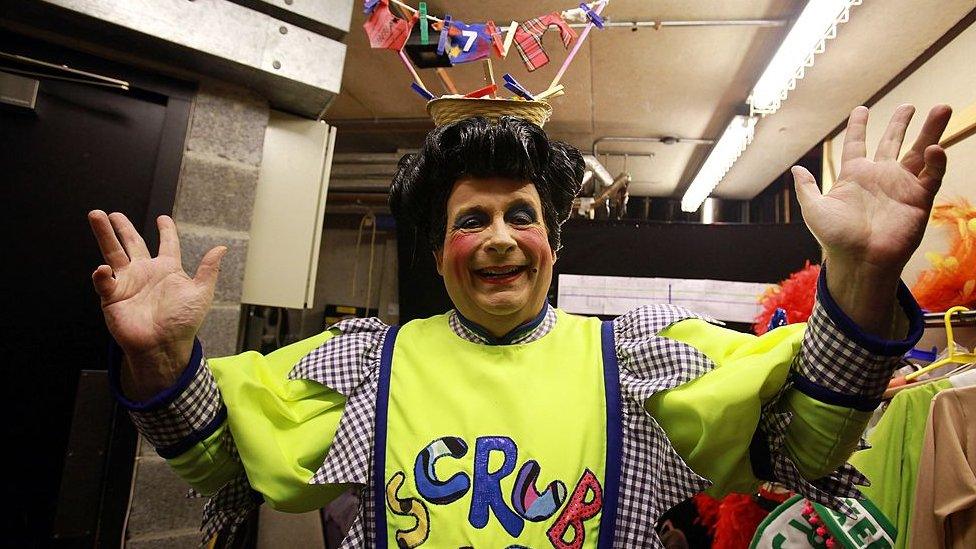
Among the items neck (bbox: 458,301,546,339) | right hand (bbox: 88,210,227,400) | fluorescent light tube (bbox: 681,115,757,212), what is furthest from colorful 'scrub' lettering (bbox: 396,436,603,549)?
fluorescent light tube (bbox: 681,115,757,212)

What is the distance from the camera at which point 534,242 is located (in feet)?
3.29

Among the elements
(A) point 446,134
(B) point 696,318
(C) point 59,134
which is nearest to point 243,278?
(C) point 59,134

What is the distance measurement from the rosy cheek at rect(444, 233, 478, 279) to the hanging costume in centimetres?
18

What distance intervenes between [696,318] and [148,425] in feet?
3.36

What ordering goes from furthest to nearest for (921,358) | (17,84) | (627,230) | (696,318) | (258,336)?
(258,336) < (627,230) < (921,358) < (17,84) < (696,318)

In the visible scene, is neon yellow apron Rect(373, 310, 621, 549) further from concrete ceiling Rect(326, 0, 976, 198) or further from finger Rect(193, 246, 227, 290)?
concrete ceiling Rect(326, 0, 976, 198)

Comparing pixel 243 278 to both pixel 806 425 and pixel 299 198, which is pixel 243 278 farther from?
pixel 806 425

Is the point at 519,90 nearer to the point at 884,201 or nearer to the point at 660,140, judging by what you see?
the point at 884,201

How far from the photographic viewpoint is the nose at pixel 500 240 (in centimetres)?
97

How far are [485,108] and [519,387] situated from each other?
604mm

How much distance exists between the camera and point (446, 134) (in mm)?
1054

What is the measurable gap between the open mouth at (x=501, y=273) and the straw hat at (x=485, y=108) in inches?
12.6

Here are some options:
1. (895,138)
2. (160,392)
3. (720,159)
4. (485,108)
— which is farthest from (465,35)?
(720,159)

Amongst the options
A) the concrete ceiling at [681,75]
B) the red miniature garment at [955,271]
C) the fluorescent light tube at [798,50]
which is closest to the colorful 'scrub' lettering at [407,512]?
the red miniature garment at [955,271]
